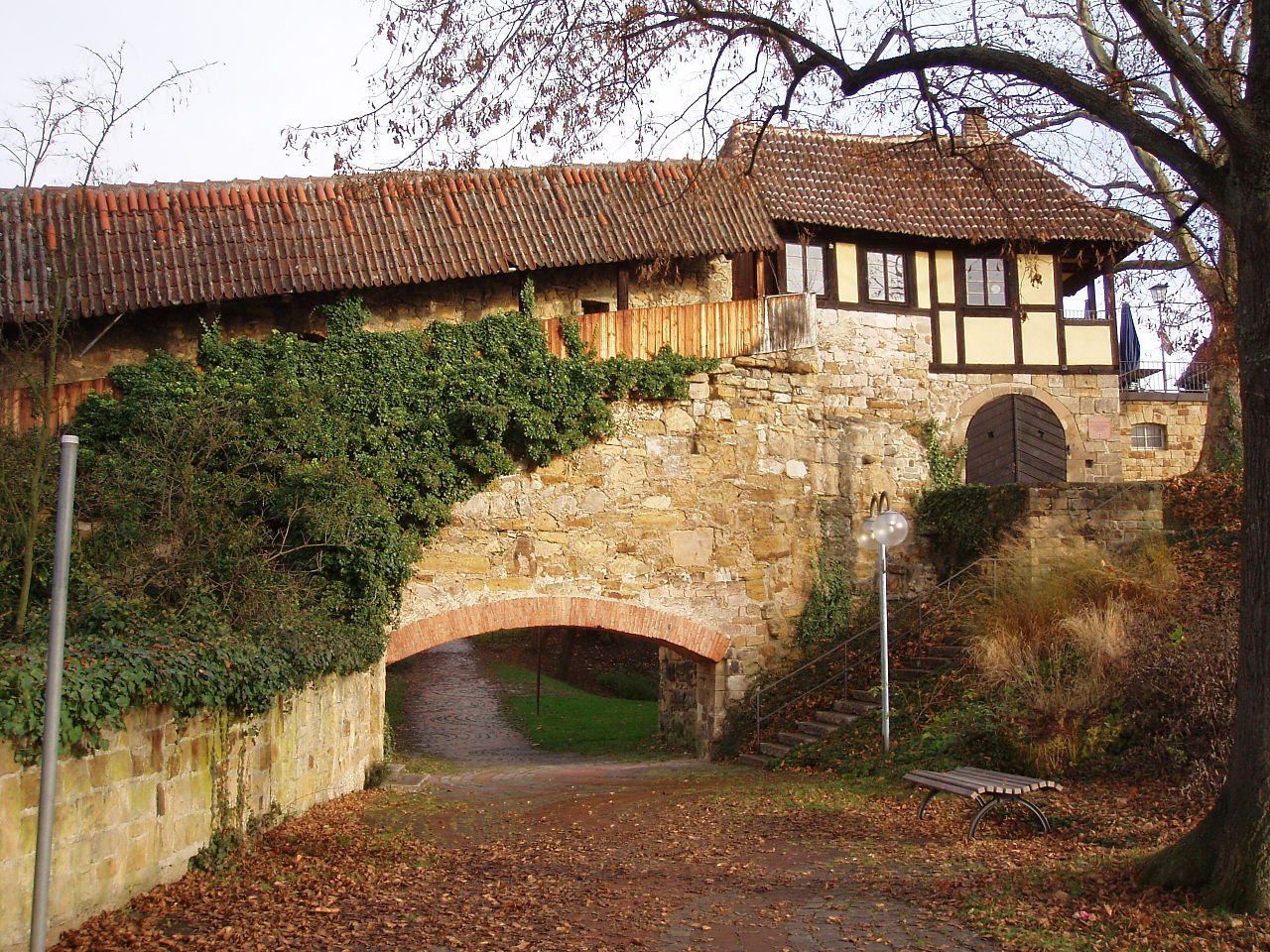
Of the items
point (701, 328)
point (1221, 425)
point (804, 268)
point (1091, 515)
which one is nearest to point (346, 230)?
point (701, 328)

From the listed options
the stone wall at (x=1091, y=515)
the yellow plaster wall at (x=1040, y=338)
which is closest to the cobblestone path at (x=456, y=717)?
the stone wall at (x=1091, y=515)

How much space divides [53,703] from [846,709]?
1051cm

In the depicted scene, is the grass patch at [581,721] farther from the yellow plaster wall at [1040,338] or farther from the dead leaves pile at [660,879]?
the yellow plaster wall at [1040,338]

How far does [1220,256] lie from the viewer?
12805 mm

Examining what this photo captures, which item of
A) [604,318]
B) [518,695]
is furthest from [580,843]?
[518,695]

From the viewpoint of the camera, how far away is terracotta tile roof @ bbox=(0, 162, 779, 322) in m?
12.5

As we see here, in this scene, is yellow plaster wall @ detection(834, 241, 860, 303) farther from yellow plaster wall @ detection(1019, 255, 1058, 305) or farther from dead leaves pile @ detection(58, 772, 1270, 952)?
dead leaves pile @ detection(58, 772, 1270, 952)

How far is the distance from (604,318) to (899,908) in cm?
901

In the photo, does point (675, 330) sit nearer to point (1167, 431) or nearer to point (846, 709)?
point (846, 709)

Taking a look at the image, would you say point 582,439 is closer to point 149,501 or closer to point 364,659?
point 364,659

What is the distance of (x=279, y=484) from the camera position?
1127cm

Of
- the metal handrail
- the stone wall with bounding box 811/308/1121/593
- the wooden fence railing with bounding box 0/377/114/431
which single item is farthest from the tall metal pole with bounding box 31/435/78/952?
the stone wall with bounding box 811/308/1121/593

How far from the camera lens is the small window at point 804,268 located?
17031mm

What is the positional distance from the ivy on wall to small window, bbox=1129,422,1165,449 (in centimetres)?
1016
